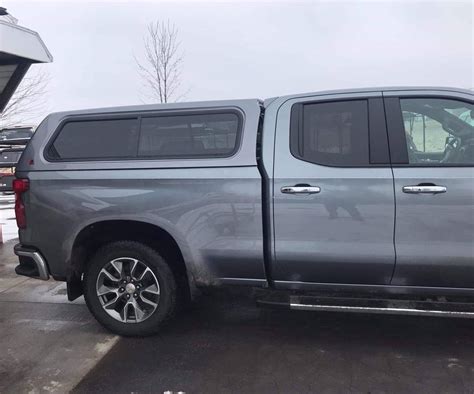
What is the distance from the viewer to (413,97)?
3.56 meters

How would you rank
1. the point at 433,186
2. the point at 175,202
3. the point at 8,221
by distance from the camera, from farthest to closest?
1. the point at 8,221
2. the point at 175,202
3. the point at 433,186

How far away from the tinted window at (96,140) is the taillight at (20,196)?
0.34m

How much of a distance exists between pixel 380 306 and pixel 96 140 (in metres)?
2.67

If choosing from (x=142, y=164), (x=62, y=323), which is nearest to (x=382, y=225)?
(x=142, y=164)

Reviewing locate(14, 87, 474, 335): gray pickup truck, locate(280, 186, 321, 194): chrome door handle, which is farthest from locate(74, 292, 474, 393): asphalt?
locate(280, 186, 321, 194): chrome door handle

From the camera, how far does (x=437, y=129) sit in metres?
3.53

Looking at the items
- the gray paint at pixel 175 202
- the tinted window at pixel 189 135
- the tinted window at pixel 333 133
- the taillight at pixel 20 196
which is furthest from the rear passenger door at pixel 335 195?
the taillight at pixel 20 196

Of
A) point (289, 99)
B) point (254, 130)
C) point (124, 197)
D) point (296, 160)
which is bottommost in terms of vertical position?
point (124, 197)

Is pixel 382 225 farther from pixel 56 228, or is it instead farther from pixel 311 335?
pixel 56 228

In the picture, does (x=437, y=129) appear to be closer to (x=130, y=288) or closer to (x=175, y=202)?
(x=175, y=202)

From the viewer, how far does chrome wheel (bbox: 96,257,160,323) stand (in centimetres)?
390

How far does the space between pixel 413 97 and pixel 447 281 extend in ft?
4.60

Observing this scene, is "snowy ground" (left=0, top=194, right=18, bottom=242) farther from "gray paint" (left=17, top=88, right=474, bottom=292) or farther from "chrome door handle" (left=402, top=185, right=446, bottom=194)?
"chrome door handle" (left=402, top=185, right=446, bottom=194)

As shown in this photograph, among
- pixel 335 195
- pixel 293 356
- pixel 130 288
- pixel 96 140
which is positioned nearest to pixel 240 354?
pixel 293 356
